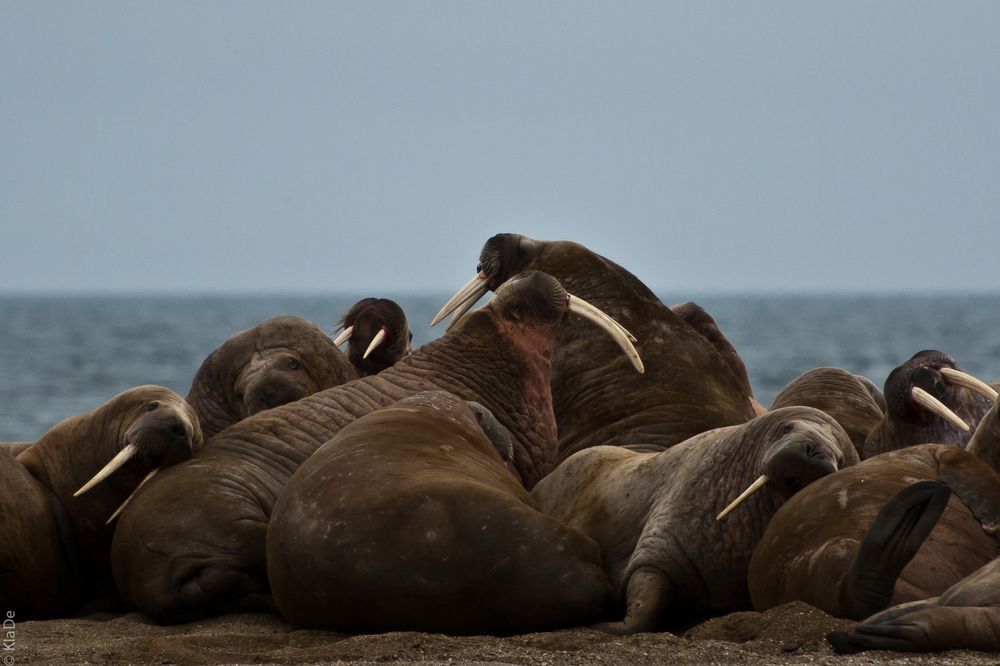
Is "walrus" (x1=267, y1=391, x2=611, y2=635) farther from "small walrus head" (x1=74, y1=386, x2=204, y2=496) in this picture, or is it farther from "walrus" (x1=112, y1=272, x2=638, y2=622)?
"small walrus head" (x1=74, y1=386, x2=204, y2=496)

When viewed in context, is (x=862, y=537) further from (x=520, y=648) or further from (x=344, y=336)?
(x=344, y=336)

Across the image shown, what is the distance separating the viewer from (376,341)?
867cm

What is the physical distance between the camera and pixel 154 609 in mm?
6328

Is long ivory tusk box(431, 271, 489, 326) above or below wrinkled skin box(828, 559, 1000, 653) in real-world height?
above

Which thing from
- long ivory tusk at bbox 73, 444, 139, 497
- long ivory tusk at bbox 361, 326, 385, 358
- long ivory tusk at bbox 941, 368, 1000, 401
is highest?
long ivory tusk at bbox 941, 368, 1000, 401

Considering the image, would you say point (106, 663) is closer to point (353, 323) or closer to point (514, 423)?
point (514, 423)

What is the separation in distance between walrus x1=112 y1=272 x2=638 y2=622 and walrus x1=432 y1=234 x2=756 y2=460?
A: 1.53 ft

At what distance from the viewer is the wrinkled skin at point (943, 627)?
15.0 feet

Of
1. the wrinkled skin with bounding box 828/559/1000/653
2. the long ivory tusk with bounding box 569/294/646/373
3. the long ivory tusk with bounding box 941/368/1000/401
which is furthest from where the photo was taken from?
the long ivory tusk with bounding box 569/294/646/373

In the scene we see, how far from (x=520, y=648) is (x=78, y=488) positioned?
107 inches

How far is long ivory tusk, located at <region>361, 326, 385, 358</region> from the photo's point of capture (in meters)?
8.65

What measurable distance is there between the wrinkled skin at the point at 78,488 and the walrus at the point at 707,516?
1.81 m

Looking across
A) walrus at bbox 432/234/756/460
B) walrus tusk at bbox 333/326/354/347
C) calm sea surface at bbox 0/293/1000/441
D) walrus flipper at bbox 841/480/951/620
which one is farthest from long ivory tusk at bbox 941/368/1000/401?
calm sea surface at bbox 0/293/1000/441

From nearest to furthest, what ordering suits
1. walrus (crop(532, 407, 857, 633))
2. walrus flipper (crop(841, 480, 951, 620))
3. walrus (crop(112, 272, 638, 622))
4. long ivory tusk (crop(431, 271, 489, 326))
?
walrus flipper (crop(841, 480, 951, 620)), walrus (crop(532, 407, 857, 633)), walrus (crop(112, 272, 638, 622)), long ivory tusk (crop(431, 271, 489, 326))
